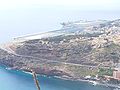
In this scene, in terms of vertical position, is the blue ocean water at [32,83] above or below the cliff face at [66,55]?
below

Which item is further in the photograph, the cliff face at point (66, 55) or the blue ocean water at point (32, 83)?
the cliff face at point (66, 55)

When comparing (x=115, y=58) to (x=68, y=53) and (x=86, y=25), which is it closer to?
(x=68, y=53)

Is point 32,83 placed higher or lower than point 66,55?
lower

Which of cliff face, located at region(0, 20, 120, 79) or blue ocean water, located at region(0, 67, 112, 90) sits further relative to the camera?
cliff face, located at region(0, 20, 120, 79)

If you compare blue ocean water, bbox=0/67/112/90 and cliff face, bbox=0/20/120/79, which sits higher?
cliff face, bbox=0/20/120/79
